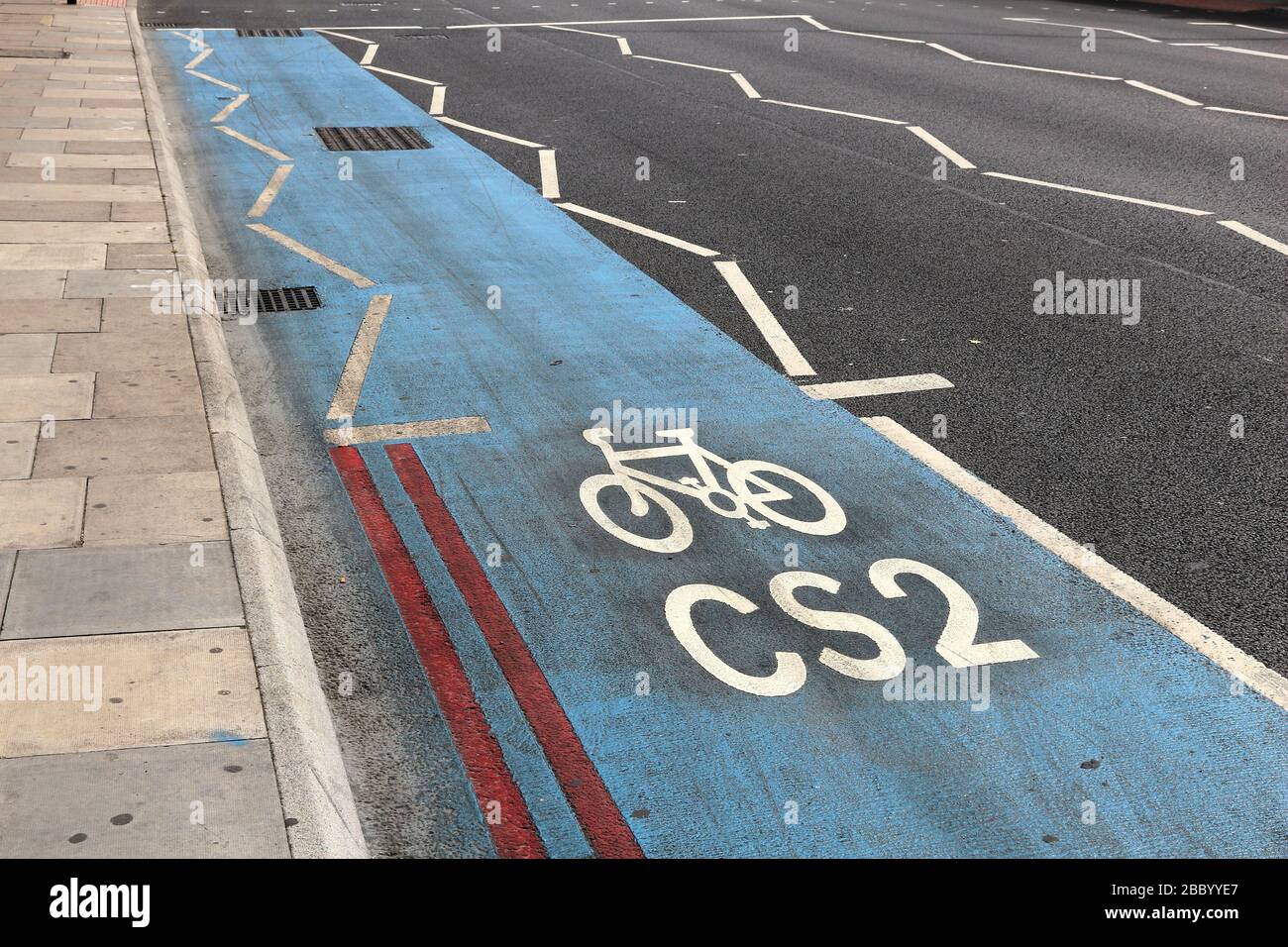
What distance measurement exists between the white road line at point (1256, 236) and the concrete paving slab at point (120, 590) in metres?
8.35

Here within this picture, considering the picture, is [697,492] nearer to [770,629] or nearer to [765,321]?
[770,629]

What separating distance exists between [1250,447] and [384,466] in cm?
433

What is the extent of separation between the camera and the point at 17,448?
5785 millimetres

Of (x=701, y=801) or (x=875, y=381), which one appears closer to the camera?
(x=701, y=801)

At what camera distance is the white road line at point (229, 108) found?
15.2 metres

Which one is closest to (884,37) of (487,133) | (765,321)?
(487,133)

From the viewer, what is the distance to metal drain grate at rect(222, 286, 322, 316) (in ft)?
28.2

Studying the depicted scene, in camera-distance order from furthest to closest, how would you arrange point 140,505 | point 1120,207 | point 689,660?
point 1120,207 → point 140,505 → point 689,660

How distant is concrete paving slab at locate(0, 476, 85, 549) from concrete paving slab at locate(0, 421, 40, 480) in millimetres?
96

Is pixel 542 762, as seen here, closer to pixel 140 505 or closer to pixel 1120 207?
Result: pixel 140 505

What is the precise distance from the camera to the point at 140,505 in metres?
5.30

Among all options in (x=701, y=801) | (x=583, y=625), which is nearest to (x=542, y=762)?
(x=701, y=801)

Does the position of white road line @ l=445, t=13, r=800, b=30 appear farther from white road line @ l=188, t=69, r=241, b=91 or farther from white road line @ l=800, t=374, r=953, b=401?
white road line @ l=800, t=374, r=953, b=401

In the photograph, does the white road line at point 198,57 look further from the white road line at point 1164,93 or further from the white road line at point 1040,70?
the white road line at point 1164,93
